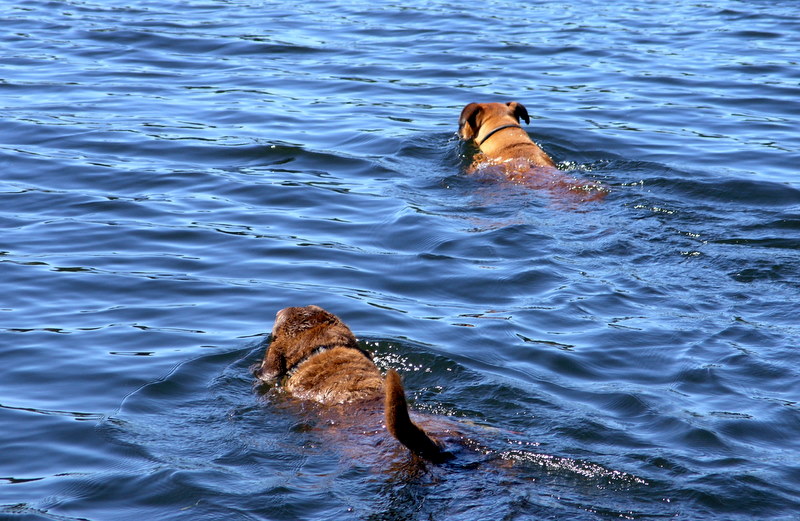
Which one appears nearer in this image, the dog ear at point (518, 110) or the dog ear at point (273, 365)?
the dog ear at point (273, 365)

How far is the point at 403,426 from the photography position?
4.84 meters

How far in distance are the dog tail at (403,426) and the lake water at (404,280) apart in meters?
0.11

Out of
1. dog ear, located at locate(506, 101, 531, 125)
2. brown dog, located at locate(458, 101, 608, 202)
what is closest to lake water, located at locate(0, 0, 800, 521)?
brown dog, located at locate(458, 101, 608, 202)

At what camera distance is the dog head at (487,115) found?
40.0ft

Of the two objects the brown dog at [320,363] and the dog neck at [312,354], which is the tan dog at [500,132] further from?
the dog neck at [312,354]

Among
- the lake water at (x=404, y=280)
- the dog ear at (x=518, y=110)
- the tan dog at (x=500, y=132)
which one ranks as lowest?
the lake water at (x=404, y=280)

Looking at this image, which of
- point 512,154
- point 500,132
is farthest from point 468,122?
point 512,154

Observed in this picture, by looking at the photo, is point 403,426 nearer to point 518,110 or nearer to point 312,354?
point 312,354

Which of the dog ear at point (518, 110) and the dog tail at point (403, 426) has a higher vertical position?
the dog ear at point (518, 110)

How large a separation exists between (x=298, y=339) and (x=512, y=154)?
212 inches

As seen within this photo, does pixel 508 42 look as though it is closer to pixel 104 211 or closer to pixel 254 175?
pixel 254 175

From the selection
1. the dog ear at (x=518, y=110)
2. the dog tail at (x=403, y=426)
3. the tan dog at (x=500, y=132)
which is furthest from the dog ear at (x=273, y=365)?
the dog ear at (x=518, y=110)

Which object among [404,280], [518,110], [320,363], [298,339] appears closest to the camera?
[320,363]

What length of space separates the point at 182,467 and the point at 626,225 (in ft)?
17.2
